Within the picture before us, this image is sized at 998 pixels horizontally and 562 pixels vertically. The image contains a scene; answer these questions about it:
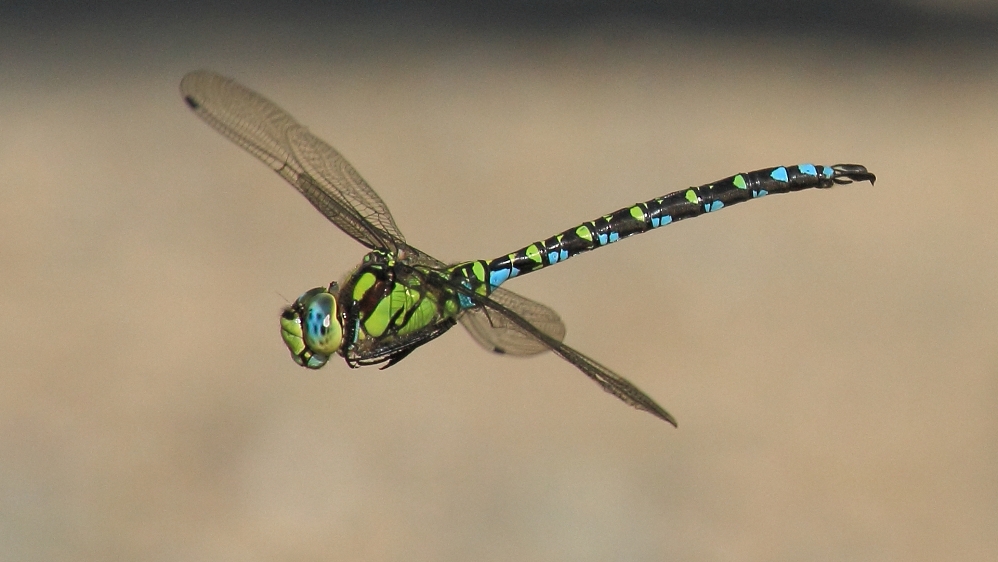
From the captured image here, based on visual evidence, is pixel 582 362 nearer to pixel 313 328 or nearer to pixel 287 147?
pixel 313 328

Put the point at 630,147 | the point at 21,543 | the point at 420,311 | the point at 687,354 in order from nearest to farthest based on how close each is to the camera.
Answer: the point at 420,311
the point at 21,543
the point at 687,354
the point at 630,147

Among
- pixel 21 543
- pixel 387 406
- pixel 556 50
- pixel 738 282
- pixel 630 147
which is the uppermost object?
pixel 556 50

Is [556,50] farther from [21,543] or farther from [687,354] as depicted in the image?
[21,543]

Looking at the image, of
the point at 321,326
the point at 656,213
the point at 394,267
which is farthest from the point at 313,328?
the point at 656,213

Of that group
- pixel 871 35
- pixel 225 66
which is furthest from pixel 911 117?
pixel 225 66

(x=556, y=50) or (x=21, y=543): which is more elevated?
(x=556, y=50)

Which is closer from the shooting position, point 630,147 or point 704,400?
point 704,400

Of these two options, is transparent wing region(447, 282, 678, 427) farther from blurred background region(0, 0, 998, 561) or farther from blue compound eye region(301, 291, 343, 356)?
blurred background region(0, 0, 998, 561)

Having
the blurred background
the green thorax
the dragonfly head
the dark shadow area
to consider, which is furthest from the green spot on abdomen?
the dark shadow area
